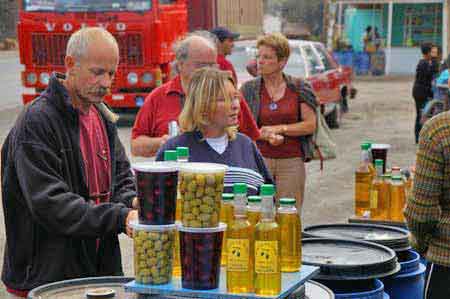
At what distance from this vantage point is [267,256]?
337 cm

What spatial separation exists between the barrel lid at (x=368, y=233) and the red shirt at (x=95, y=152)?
1.40m

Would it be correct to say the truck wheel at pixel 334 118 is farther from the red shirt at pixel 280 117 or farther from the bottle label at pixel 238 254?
the bottle label at pixel 238 254

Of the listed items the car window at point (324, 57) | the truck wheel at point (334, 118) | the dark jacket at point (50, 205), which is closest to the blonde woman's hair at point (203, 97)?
the dark jacket at point (50, 205)

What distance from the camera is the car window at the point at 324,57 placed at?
18.6m

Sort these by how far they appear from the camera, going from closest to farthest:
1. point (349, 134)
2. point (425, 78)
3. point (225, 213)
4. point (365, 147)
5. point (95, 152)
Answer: point (225, 213), point (95, 152), point (365, 147), point (425, 78), point (349, 134)

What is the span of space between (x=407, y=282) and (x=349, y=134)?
14620 millimetres

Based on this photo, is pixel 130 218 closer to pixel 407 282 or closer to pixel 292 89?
pixel 407 282

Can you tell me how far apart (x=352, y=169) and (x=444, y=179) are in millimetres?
10577

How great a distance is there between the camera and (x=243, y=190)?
11.5 feet

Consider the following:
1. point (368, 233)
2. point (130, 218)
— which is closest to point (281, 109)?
point (368, 233)

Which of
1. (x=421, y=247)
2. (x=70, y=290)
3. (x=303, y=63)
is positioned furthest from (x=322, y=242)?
(x=303, y=63)

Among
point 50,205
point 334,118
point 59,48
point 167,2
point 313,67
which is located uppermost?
point 167,2

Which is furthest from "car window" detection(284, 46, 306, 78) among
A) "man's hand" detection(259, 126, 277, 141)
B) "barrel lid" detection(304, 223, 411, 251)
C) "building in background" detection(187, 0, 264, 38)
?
"barrel lid" detection(304, 223, 411, 251)

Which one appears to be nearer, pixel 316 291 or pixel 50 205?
pixel 50 205
